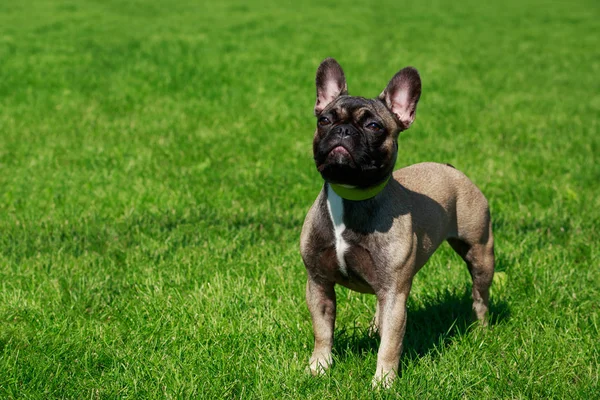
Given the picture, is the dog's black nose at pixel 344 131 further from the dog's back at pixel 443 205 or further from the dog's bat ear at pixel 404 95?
the dog's back at pixel 443 205

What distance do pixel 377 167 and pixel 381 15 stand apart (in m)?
22.0

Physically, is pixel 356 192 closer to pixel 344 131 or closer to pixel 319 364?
pixel 344 131

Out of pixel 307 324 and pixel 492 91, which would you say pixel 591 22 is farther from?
pixel 307 324

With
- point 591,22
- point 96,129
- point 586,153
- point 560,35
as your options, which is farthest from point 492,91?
point 591,22

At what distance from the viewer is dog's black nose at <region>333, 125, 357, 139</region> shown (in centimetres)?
377

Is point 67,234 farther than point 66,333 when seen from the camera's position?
Yes

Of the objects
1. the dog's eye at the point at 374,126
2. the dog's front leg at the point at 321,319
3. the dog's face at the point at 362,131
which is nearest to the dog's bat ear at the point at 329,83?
the dog's face at the point at 362,131

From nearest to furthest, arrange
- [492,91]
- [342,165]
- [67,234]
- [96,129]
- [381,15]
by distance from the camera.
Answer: [342,165] < [67,234] < [96,129] < [492,91] < [381,15]

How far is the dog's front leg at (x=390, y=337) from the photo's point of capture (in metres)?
4.00

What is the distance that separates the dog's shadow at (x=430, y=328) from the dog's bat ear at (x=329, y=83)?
1.59m

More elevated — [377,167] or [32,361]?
[377,167]

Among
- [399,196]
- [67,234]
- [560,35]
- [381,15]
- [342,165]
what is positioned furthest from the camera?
[381,15]

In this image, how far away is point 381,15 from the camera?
24.7 m

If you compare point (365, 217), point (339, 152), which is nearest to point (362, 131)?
point (339, 152)
